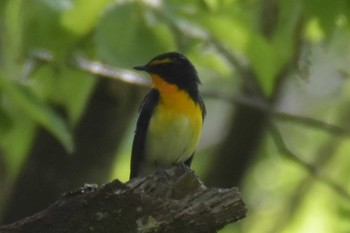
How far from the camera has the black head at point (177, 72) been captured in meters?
6.56

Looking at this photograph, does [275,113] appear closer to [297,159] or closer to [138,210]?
[297,159]

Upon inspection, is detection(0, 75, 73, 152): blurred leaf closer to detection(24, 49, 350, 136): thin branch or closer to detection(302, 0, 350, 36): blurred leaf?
detection(24, 49, 350, 136): thin branch

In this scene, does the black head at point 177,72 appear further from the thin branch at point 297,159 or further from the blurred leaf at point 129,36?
the blurred leaf at point 129,36

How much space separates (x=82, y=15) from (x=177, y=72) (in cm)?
127

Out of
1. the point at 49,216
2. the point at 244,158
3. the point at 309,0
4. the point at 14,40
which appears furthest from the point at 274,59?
the point at 244,158

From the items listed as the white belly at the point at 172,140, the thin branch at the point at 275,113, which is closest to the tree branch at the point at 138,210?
the white belly at the point at 172,140

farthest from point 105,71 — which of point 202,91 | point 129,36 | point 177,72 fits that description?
point 129,36

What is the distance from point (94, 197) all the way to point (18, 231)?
324 mm

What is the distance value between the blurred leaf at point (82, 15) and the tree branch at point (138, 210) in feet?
5.24

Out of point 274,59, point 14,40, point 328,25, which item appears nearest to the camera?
point 328,25

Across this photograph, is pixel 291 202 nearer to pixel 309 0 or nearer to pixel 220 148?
pixel 220 148

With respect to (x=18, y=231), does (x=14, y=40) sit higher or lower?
higher

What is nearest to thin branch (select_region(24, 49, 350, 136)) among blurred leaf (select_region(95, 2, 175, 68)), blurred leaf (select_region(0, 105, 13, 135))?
blurred leaf (select_region(0, 105, 13, 135))

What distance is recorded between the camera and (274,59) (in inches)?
216
